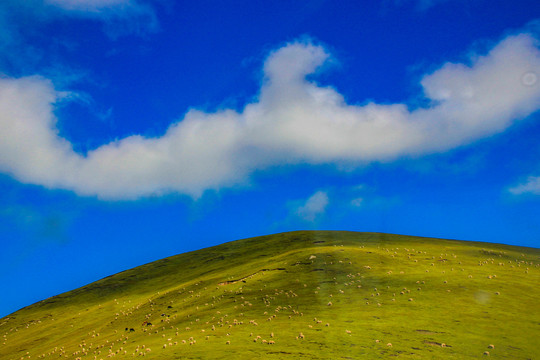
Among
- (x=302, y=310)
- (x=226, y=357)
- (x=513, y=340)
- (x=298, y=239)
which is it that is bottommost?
(x=513, y=340)

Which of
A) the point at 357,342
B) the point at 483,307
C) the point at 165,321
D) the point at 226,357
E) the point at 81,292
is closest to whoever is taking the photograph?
the point at 226,357

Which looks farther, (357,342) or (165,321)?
(165,321)

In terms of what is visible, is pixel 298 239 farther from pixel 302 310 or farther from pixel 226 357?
pixel 226 357

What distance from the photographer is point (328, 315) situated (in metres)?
35.1

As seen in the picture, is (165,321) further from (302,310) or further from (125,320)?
(302,310)

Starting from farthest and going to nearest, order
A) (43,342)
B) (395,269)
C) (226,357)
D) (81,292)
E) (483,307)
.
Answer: (81,292) → (43,342) → (395,269) → (483,307) → (226,357)

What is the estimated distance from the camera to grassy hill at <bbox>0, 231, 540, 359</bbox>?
85.8 ft

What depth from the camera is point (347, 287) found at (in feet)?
149

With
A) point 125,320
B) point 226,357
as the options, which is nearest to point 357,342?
point 226,357

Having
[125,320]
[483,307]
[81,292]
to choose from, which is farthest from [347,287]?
[81,292]

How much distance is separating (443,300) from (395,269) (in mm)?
14820

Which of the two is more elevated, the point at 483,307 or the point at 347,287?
the point at 347,287

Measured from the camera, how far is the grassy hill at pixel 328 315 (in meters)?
26.1

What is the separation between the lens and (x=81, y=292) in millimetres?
98500
